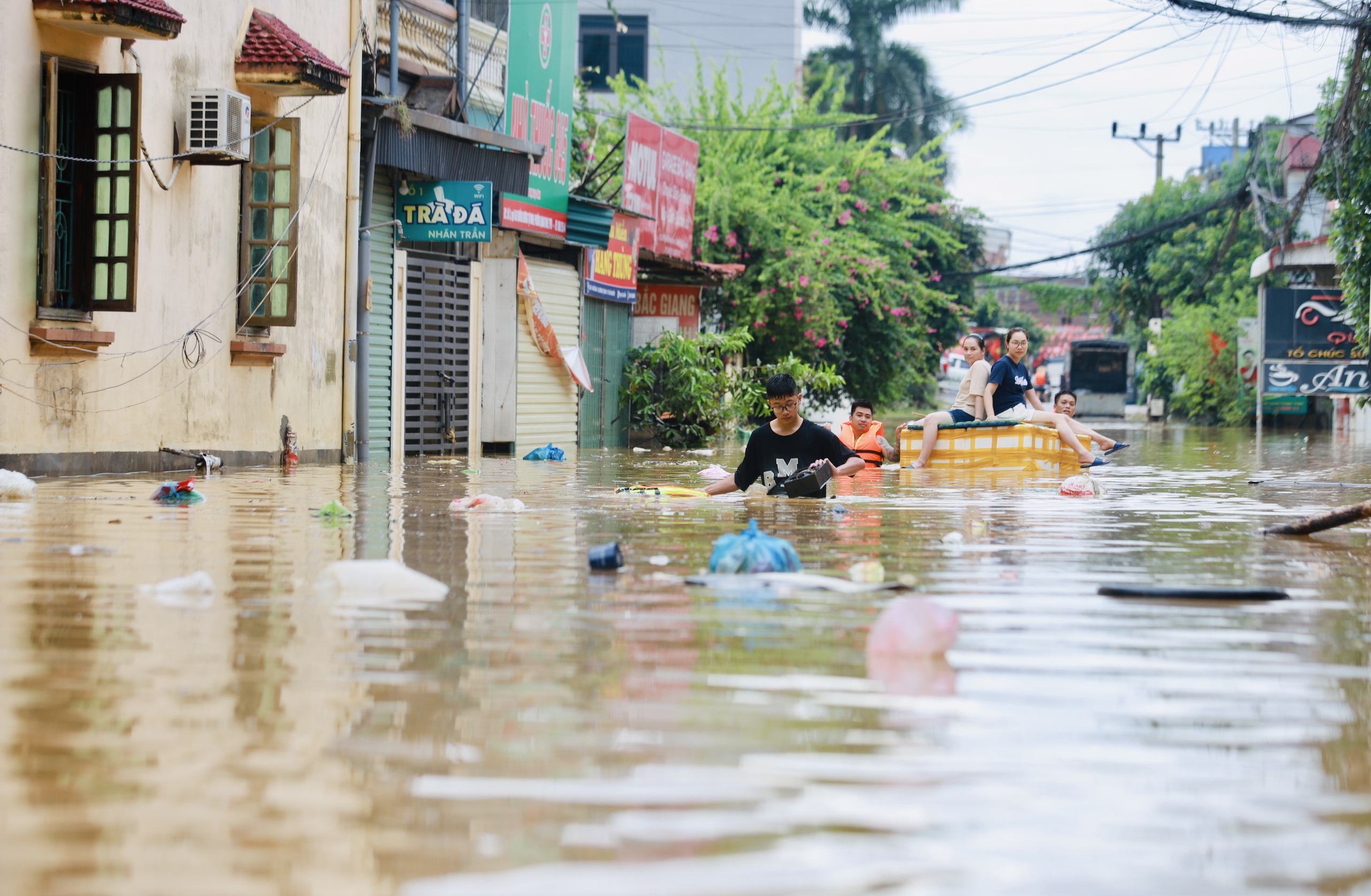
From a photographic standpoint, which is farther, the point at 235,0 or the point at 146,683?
the point at 235,0

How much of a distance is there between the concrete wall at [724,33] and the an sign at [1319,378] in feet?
59.8

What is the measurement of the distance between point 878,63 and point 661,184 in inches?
1154

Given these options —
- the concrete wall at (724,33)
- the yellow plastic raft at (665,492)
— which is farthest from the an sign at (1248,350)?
the yellow plastic raft at (665,492)

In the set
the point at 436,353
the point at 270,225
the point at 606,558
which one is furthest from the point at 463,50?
the point at 606,558

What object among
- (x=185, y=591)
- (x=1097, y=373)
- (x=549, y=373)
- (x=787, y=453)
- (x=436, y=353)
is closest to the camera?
(x=185, y=591)

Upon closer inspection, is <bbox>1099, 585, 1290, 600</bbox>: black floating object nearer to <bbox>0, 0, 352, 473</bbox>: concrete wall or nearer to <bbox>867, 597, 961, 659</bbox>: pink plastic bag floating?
<bbox>867, 597, 961, 659</bbox>: pink plastic bag floating

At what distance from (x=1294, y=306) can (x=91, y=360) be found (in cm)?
2459

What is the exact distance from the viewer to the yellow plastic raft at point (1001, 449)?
17.0 meters

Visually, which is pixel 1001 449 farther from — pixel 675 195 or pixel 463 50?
pixel 675 195

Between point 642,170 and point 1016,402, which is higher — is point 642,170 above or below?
above

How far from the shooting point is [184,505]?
9.90 metres

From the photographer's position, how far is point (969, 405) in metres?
18.1

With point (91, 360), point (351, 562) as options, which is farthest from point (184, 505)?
point (351, 562)

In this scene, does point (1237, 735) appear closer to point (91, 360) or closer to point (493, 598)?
point (493, 598)
